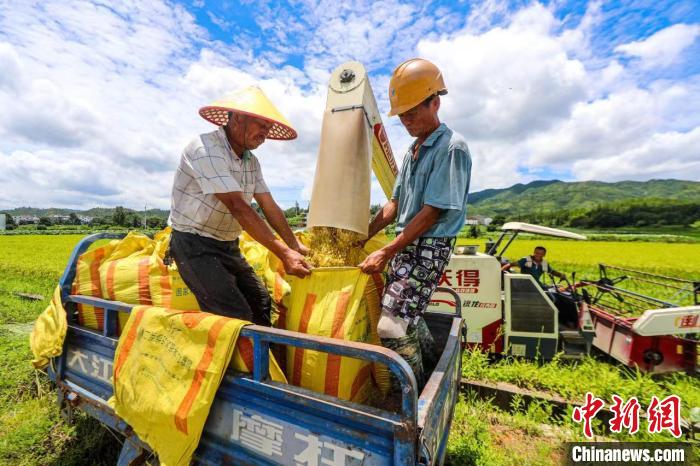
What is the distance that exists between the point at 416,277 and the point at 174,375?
4.14 ft

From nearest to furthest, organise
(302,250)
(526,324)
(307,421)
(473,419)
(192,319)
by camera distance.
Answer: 1. (307,421)
2. (192,319)
3. (302,250)
4. (473,419)
5. (526,324)

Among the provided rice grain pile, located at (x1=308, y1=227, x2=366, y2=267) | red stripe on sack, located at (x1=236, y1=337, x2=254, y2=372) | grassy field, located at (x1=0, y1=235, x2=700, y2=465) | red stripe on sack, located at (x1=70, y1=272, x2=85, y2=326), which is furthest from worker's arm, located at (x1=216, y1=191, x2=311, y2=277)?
grassy field, located at (x1=0, y1=235, x2=700, y2=465)

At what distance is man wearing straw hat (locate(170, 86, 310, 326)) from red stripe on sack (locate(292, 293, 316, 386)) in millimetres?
146

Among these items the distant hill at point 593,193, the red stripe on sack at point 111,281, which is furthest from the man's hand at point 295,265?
the distant hill at point 593,193

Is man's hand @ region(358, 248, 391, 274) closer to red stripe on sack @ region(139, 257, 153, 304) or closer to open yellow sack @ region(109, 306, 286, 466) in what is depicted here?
open yellow sack @ region(109, 306, 286, 466)

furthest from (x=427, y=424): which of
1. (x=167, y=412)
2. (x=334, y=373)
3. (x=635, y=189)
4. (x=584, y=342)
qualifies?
(x=635, y=189)

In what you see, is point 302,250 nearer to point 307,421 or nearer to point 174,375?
point 174,375

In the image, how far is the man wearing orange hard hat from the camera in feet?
5.88

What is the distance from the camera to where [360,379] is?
1.80 metres

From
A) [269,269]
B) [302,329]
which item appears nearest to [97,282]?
[269,269]

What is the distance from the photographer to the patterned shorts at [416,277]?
6.03 ft

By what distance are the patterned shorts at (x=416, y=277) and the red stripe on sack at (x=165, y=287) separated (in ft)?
4.90

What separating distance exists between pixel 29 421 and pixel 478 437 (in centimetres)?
362

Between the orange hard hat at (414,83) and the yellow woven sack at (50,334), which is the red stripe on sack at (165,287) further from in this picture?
the orange hard hat at (414,83)
